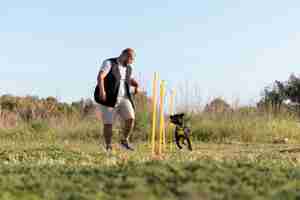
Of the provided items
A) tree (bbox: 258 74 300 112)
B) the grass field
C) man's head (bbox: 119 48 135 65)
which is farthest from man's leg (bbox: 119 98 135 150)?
tree (bbox: 258 74 300 112)

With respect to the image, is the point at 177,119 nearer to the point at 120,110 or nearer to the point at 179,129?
the point at 179,129

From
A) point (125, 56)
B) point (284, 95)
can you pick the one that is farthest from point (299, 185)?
point (284, 95)

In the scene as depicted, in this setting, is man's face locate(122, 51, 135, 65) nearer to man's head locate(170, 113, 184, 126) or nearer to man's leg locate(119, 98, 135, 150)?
man's leg locate(119, 98, 135, 150)

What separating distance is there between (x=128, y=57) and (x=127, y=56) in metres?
0.02

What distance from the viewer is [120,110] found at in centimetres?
852

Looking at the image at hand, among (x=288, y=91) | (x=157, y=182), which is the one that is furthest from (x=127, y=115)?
(x=288, y=91)

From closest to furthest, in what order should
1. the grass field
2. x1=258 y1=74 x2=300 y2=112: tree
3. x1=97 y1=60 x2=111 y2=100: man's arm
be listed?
the grass field → x1=97 y1=60 x2=111 y2=100: man's arm → x1=258 y1=74 x2=300 y2=112: tree

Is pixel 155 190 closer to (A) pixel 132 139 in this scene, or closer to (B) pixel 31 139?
(A) pixel 132 139

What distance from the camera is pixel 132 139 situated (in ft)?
43.4

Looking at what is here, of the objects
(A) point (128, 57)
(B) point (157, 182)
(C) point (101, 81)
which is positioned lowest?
(B) point (157, 182)

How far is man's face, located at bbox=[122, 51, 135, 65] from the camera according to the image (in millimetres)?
8508

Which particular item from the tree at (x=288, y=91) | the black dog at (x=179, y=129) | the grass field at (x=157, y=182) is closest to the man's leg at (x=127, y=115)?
the black dog at (x=179, y=129)

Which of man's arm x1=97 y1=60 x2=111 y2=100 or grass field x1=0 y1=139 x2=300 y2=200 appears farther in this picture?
man's arm x1=97 y1=60 x2=111 y2=100

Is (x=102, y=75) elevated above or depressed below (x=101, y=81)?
above
